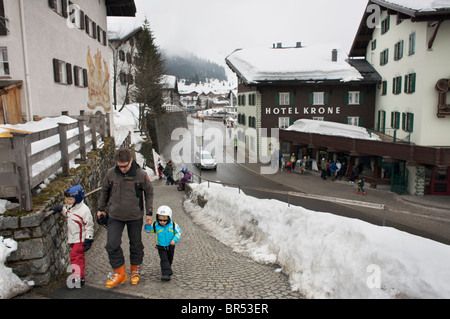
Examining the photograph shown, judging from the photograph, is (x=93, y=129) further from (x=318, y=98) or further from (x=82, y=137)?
(x=318, y=98)

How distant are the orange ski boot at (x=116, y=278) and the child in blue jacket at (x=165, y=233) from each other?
2.12 ft

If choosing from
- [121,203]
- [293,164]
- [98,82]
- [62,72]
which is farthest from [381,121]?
[121,203]

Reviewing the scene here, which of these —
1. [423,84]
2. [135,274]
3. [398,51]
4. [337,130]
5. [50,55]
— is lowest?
[135,274]

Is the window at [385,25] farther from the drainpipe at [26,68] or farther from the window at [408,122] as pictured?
the drainpipe at [26,68]

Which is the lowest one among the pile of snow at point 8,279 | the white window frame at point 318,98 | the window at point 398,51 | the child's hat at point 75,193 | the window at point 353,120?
the pile of snow at point 8,279

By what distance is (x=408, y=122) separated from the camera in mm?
25891

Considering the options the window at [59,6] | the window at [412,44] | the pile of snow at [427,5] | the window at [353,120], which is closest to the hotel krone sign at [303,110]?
the window at [353,120]

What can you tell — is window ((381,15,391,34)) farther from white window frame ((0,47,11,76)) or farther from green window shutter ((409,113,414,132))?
white window frame ((0,47,11,76))

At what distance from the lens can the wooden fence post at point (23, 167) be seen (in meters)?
5.25

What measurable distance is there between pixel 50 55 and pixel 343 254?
48.7ft

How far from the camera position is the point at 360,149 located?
25203 millimetres

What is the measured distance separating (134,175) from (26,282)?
220 cm
